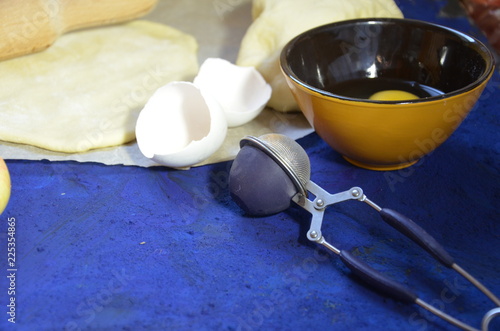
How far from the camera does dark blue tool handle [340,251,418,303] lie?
77 cm

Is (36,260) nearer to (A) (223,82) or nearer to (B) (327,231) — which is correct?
(B) (327,231)

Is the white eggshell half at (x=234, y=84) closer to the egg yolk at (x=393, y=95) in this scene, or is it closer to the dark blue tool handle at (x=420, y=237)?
the egg yolk at (x=393, y=95)

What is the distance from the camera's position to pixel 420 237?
82 cm

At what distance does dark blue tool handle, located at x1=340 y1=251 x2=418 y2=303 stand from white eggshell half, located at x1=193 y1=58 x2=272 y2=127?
0.54m

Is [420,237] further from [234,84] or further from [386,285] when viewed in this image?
[234,84]

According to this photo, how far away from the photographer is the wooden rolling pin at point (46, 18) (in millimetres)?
1399

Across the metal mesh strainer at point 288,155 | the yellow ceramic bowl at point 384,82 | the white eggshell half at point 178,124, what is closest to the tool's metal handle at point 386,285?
the metal mesh strainer at point 288,155

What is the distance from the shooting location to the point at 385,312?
2.59 ft

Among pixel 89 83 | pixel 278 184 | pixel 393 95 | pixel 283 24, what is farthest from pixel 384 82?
pixel 89 83

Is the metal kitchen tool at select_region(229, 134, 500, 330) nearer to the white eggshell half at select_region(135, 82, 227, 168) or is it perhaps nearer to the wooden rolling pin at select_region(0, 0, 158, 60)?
the white eggshell half at select_region(135, 82, 227, 168)

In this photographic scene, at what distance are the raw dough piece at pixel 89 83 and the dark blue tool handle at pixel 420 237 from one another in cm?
63

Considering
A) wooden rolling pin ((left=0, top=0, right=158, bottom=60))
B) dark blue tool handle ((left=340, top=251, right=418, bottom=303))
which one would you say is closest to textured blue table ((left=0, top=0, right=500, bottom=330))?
dark blue tool handle ((left=340, top=251, right=418, bottom=303))

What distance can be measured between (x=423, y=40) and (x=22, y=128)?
2.95 feet

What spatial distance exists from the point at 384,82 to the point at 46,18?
899 millimetres
